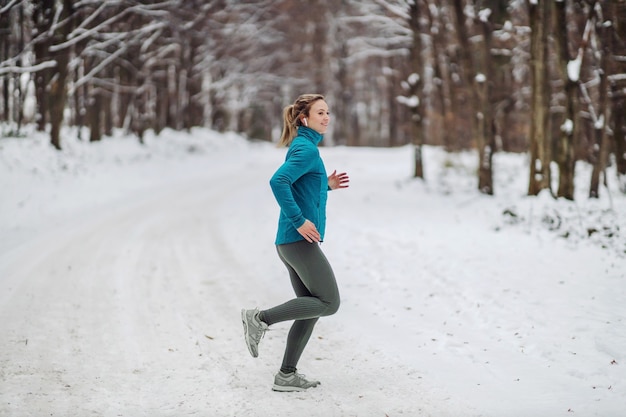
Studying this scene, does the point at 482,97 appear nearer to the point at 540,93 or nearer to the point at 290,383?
the point at 540,93

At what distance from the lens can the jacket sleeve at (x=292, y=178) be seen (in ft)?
12.0

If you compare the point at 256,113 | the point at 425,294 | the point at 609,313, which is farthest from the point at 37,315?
the point at 256,113

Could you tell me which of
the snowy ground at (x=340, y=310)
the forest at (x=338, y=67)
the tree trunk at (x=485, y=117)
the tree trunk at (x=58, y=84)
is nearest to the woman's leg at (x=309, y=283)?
the snowy ground at (x=340, y=310)

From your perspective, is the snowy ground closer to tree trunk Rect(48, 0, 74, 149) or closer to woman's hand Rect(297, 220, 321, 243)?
woman's hand Rect(297, 220, 321, 243)

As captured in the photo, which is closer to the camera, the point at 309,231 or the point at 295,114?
the point at 309,231

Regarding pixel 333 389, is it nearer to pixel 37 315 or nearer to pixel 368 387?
pixel 368 387

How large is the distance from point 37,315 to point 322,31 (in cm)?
3457

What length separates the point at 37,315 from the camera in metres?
5.67

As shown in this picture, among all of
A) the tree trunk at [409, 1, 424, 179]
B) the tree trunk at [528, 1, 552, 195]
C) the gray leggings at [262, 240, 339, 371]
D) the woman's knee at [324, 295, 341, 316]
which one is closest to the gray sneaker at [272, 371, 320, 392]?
the gray leggings at [262, 240, 339, 371]

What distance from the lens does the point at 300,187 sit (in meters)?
3.89

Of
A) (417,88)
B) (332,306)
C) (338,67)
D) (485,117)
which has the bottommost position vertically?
(332,306)

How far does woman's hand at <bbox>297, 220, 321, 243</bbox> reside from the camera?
12.1 ft

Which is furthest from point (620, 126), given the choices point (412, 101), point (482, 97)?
point (412, 101)

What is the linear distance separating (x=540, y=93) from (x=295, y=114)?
8384 mm
